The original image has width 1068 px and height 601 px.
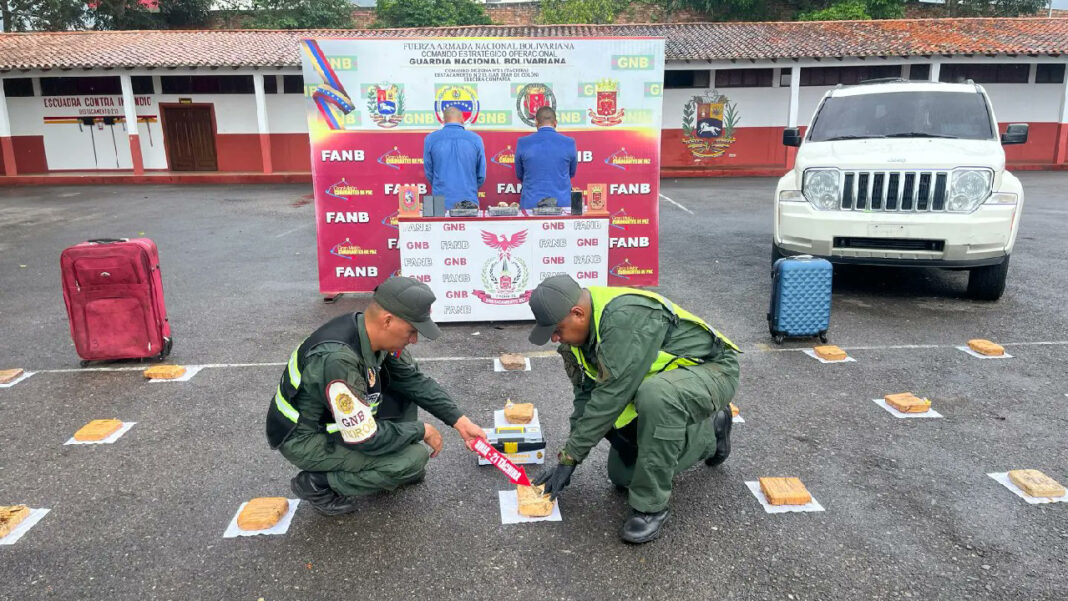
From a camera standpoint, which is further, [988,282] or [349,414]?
[988,282]

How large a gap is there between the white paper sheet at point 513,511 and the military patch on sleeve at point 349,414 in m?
0.78

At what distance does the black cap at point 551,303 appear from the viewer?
3.17 metres

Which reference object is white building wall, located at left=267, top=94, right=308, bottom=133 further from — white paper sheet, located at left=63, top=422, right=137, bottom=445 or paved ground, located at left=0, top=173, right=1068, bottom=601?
white paper sheet, located at left=63, top=422, right=137, bottom=445

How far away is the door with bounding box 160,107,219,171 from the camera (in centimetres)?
2483

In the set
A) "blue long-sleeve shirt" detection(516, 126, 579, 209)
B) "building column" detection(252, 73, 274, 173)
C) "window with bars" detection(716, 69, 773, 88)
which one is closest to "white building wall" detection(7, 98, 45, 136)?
"building column" detection(252, 73, 274, 173)

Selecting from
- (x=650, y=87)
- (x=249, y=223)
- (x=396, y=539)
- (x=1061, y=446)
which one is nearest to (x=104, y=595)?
(x=396, y=539)

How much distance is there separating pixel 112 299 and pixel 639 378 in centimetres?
449

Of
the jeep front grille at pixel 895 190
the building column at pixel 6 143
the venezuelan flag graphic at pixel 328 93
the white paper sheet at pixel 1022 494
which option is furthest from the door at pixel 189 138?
the white paper sheet at pixel 1022 494

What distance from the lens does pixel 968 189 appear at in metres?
6.98


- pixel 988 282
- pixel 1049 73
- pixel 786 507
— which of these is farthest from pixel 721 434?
pixel 1049 73

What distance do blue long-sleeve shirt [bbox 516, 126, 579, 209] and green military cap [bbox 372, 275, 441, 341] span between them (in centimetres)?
444

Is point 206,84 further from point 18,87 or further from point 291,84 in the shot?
point 18,87

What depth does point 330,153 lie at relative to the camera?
7613mm

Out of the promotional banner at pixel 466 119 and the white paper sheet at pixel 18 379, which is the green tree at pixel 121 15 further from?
the white paper sheet at pixel 18 379
